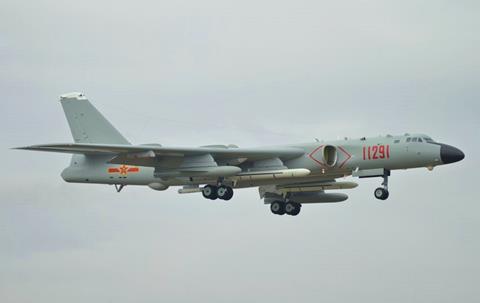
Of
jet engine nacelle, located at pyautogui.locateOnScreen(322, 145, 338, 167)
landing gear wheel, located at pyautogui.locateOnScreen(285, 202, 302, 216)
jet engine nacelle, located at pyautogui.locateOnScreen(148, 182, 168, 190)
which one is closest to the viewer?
jet engine nacelle, located at pyautogui.locateOnScreen(322, 145, 338, 167)

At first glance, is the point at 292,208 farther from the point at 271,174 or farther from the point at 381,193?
the point at 381,193

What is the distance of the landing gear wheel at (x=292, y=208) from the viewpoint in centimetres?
6750

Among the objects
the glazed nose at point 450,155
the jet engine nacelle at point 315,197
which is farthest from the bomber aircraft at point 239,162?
the jet engine nacelle at point 315,197

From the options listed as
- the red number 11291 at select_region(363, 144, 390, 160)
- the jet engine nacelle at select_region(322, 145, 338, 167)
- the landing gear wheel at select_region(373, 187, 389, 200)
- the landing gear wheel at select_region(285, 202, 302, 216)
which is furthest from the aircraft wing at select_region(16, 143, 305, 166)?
the landing gear wheel at select_region(285, 202, 302, 216)

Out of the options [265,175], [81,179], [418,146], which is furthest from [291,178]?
[81,179]

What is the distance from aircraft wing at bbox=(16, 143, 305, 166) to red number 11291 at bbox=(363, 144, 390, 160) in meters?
2.96

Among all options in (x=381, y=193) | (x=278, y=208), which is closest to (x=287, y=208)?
(x=278, y=208)

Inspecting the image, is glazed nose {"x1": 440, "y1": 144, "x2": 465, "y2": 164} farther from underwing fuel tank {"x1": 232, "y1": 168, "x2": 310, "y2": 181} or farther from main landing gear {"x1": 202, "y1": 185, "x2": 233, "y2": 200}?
main landing gear {"x1": 202, "y1": 185, "x2": 233, "y2": 200}

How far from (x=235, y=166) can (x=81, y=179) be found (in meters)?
7.71

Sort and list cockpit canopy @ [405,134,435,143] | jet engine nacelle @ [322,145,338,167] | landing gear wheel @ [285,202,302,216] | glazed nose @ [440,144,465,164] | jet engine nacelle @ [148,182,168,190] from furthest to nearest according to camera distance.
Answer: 1. landing gear wheel @ [285,202,302,216]
2. jet engine nacelle @ [148,182,168,190]
3. jet engine nacelle @ [322,145,338,167]
4. cockpit canopy @ [405,134,435,143]
5. glazed nose @ [440,144,465,164]

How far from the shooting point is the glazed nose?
59.7 m

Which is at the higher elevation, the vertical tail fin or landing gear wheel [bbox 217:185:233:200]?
the vertical tail fin

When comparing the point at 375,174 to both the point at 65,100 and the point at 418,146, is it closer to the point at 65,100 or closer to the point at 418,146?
the point at 418,146

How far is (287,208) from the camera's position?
2662 inches
